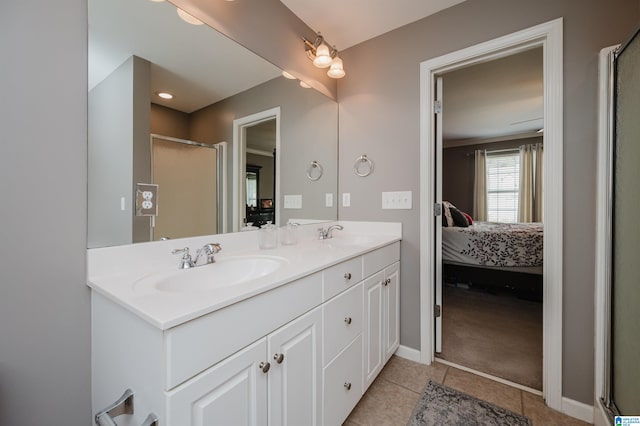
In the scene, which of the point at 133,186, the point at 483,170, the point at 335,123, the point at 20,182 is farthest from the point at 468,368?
the point at 483,170

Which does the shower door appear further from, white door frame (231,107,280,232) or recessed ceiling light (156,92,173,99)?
recessed ceiling light (156,92,173,99)

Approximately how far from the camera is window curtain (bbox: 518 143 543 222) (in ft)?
16.0

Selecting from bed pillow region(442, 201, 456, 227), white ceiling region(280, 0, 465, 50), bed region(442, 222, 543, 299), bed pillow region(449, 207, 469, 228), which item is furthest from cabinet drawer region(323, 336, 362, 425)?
bed pillow region(449, 207, 469, 228)

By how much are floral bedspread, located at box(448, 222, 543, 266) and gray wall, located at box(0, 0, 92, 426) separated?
3.36 meters

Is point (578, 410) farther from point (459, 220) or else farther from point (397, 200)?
point (459, 220)

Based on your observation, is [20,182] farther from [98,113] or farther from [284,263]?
[284,263]

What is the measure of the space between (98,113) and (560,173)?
212 cm

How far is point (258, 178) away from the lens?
1.61 m

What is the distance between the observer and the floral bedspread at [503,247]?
108 inches

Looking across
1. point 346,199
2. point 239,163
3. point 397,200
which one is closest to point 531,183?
point 397,200

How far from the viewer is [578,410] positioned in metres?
1.35

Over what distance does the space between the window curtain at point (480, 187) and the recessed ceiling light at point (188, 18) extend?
5.80 metres

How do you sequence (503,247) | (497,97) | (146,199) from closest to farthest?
(146,199) → (503,247) → (497,97)

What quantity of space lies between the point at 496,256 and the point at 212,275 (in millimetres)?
3020
